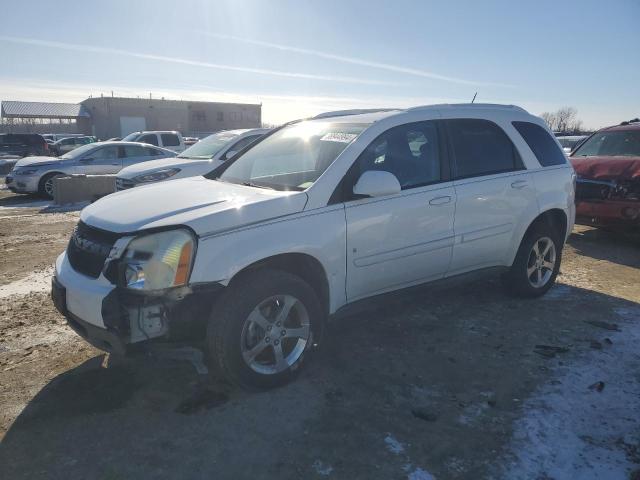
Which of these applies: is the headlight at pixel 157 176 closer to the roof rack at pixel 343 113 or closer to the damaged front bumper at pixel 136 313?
the roof rack at pixel 343 113

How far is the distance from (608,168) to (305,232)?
6.20 meters

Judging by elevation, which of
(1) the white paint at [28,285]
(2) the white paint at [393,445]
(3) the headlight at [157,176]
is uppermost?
(3) the headlight at [157,176]

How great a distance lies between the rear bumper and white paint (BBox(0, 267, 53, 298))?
7321 mm

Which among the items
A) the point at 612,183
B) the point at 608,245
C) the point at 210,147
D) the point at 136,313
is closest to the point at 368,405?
the point at 136,313

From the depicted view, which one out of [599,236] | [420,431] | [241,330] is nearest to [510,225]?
[420,431]

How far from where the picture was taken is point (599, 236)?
27.0 ft

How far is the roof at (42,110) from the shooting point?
55.0 metres

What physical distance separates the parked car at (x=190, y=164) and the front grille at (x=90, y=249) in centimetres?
546

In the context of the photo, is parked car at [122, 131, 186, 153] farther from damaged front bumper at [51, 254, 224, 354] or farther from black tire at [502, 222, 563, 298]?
damaged front bumper at [51, 254, 224, 354]

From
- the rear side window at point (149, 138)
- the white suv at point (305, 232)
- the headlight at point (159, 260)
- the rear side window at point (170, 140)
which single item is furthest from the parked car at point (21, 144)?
the headlight at point (159, 260)

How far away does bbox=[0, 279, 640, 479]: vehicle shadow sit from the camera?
2.58m

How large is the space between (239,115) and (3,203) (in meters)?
52.2

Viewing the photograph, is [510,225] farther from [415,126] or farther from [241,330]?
[241,330]

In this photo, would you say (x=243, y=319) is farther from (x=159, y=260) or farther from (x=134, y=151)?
(x=134, y=151)
